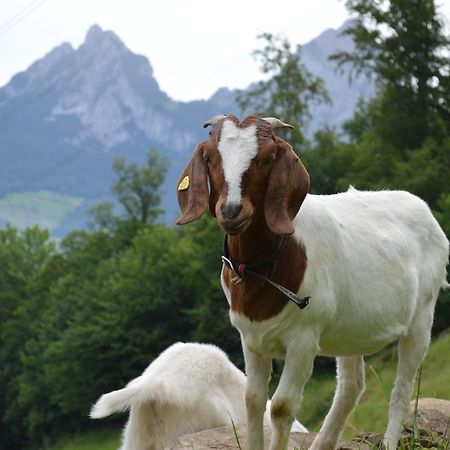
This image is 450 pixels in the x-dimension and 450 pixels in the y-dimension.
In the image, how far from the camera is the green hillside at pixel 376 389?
22.9 m

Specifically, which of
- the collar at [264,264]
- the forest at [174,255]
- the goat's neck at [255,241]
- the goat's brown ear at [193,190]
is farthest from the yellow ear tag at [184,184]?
the forest at [174,255]

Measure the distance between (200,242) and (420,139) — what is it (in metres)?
12.8

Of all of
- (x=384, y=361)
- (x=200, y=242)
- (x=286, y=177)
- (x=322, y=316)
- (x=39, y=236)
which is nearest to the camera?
(x=286, y=177)

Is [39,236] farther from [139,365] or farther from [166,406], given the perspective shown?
[166,406]

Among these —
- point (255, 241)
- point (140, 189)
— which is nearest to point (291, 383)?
point (255, 241)

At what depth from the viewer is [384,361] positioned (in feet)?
108

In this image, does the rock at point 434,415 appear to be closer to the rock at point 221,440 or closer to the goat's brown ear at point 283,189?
the rock at point 221,440

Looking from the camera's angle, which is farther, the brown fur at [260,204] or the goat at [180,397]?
the goat at [180,397]

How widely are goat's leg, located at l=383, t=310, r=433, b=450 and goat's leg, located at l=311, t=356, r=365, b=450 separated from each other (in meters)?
0.29

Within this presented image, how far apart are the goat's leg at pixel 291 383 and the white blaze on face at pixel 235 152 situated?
3.31 ft

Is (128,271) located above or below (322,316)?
below

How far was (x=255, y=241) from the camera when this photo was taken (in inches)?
195

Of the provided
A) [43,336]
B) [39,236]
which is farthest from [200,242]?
[39,236]

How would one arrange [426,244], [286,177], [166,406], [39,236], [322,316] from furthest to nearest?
[39,236]
[166,406]
[426,244]
[322,316]
[286,177]
